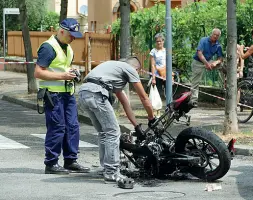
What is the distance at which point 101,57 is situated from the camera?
2778cm

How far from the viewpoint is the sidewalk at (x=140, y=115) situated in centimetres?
1554

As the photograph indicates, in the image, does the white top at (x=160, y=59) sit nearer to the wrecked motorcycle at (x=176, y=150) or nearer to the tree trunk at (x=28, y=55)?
the tree trunk at (x=28, y=55)

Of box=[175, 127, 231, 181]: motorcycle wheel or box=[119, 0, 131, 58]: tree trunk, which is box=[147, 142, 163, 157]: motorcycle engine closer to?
box=[175, 127, 231, 181]: motorcycle wheel

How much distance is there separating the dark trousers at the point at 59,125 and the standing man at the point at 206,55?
23.1 ft

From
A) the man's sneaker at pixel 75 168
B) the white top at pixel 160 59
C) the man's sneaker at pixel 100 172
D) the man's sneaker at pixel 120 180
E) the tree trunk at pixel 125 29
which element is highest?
the tree trunk at pixel 125 29

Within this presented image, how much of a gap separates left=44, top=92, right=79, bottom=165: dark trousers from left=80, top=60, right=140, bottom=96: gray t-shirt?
658mm

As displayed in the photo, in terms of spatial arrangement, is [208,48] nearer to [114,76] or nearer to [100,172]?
[100,172]

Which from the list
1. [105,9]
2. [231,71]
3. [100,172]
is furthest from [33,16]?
[100,172]

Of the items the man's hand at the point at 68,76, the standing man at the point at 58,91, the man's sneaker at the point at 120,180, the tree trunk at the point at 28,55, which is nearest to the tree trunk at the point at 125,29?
the standing man at the point at 58,91

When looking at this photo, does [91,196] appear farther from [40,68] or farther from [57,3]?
[57,3]

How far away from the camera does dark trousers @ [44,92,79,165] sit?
10.9 m

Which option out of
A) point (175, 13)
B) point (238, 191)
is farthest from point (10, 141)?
point (175, 13)

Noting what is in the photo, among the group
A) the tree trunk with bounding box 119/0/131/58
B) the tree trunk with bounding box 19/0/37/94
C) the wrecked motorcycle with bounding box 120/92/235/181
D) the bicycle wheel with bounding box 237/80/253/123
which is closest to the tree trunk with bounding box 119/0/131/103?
the tree trunk with bounding box 119/0/131/58

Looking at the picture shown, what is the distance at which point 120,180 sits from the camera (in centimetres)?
995
